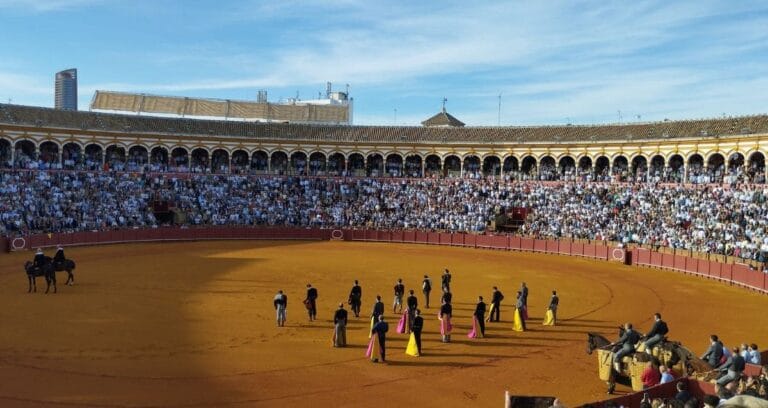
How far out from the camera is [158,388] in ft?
42.7

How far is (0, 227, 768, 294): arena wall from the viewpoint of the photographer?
31.6 m

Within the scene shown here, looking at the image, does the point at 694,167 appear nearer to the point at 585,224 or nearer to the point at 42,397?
the point at 585,224

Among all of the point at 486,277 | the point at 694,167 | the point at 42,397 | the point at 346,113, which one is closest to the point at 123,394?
the point at 42,397

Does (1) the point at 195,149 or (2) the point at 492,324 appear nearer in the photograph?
(2) the point at 492,324

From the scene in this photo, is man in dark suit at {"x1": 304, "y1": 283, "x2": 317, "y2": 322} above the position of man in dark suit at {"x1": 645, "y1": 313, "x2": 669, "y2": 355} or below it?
below

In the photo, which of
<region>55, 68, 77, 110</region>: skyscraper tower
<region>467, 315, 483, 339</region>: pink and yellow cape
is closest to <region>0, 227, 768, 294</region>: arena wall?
<region>467, 315, 483, 339</region>: pink and yellow cape

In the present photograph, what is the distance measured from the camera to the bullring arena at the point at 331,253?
14414 millimetres

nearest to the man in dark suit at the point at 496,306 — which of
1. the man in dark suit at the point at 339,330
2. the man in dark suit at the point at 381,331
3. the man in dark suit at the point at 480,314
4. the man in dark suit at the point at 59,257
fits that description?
the man in dark suit at the point at 480,314

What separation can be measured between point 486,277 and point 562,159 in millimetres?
33042

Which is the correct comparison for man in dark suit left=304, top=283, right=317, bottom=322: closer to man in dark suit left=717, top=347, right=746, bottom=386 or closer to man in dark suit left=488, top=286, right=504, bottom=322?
man in dark suit left=488, top=286, right=504, bottom=322

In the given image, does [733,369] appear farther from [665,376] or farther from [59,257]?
[59,257]

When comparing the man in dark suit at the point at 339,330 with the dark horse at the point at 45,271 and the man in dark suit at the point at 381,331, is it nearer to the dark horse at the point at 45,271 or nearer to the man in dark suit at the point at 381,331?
the man in dark suit at the point at 381,331

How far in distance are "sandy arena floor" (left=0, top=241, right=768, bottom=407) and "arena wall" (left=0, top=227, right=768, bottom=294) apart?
50.5 inches

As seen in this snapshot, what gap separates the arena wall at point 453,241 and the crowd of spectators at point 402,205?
2.41 meters
